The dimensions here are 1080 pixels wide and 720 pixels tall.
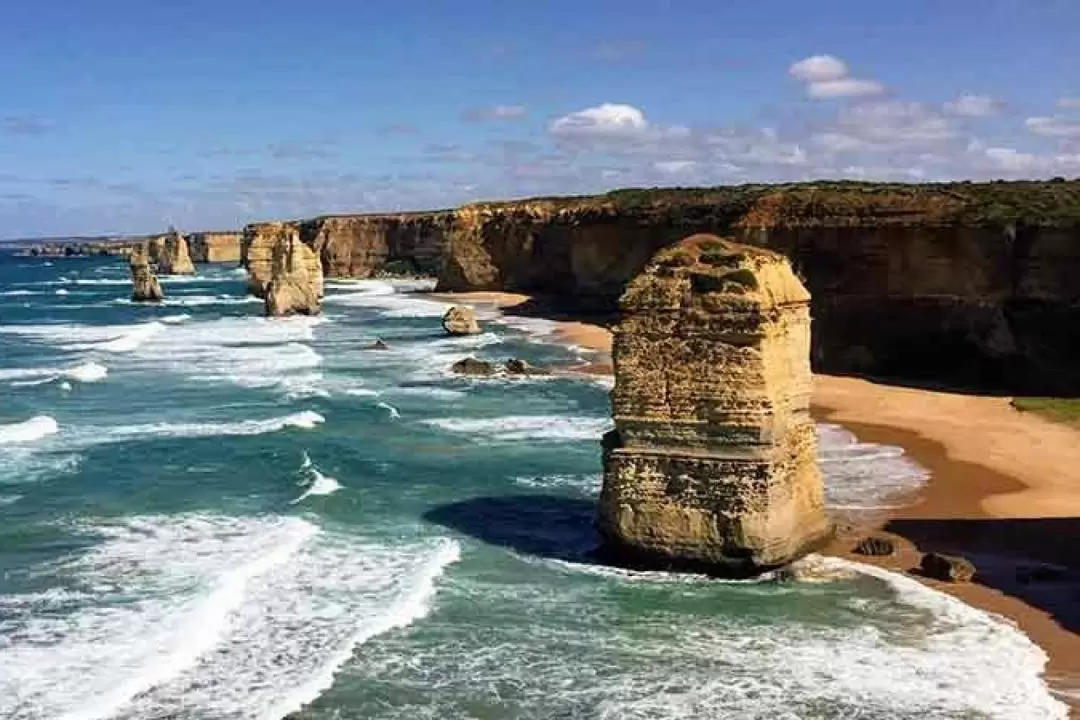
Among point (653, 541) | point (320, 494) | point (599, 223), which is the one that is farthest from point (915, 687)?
point (599, 223)

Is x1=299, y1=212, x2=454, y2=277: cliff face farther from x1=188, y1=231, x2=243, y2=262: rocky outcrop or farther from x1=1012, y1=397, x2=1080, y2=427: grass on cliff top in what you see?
x1=1012, y1=397, x2=1080, y2=427: grass on cliff top

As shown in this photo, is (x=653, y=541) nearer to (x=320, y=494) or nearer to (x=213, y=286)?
(x=320, y=494)

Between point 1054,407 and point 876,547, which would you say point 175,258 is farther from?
point 876,547

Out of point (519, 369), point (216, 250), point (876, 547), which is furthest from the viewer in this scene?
point (216, 250)

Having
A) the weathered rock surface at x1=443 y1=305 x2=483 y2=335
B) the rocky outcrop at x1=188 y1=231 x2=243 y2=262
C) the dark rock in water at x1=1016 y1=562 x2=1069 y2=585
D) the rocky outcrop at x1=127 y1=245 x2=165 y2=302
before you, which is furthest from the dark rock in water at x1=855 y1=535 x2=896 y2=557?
the rocky outcrop at x1=188 y1=231 x2=243 y2=262

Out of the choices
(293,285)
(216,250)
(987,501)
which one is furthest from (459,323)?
(216,250)

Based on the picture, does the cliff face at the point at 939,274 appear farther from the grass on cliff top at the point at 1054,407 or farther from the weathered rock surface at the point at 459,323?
the weathered rock surface at the point at 459,323
